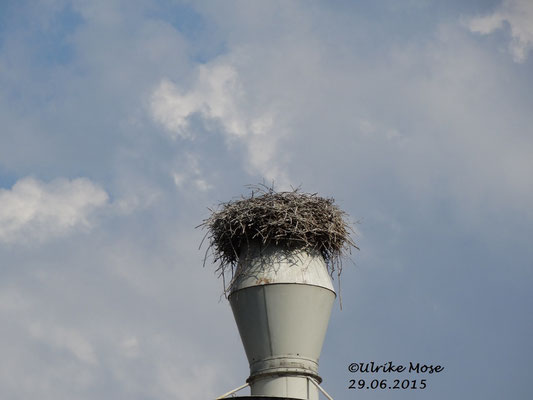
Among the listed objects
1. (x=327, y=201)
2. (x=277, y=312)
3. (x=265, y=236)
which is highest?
(x=327, y=201)

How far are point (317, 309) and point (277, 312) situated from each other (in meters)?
0.80

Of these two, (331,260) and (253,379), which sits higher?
(331,260)

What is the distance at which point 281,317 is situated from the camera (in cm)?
1527

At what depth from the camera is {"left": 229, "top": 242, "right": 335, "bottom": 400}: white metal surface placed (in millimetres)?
14867

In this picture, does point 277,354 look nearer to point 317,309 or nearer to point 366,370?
point 317,309

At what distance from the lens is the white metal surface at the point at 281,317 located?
1487 centimetres

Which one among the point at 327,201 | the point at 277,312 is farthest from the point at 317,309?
the point at 327,201

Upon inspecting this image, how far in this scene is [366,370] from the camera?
17.9 m

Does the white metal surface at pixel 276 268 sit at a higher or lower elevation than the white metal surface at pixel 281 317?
higher

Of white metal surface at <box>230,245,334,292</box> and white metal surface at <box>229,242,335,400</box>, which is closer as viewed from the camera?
white metal surface at <box>229,242,335,400</box>

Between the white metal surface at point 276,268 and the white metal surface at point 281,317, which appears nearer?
the white metal surface at point 281,317

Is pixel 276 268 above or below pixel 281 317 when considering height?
above

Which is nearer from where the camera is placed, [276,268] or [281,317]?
[281,317]

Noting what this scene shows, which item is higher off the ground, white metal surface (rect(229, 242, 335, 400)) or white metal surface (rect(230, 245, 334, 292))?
white metal surface (rect(230, 245, 334, 292))
